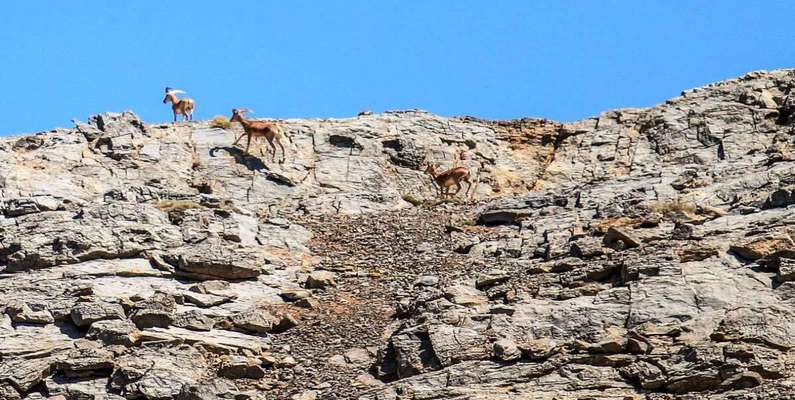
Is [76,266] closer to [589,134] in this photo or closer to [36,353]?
[36,353]

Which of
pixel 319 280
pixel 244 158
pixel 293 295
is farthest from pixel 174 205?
pixel 244 158

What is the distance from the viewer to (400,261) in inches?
1398

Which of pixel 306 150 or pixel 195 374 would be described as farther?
pixel 306 150

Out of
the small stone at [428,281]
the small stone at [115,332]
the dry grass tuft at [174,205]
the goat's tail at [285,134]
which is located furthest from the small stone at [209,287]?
the goat's tail at [285,134]

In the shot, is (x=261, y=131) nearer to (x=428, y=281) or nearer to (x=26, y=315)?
(x=428, y=281)

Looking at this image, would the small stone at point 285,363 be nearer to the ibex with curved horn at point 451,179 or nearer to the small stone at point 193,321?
the small stone at point 193,321

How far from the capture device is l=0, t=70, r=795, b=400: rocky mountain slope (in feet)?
90.4

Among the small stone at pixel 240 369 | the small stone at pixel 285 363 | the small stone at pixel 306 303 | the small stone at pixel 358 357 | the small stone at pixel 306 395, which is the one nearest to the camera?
the small stone at pixel 306 395

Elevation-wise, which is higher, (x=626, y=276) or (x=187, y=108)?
(x=187, y=108)

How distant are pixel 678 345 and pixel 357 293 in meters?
8.51

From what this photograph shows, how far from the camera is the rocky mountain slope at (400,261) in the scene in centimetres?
2755

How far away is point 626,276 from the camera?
30047 millimetres

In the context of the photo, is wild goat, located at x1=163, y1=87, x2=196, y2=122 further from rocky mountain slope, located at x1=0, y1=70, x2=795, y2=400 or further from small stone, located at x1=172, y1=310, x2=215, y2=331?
small stone, located at x1=172, y1=310, x2=215, y2=331

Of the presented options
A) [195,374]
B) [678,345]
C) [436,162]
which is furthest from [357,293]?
[436,162]
